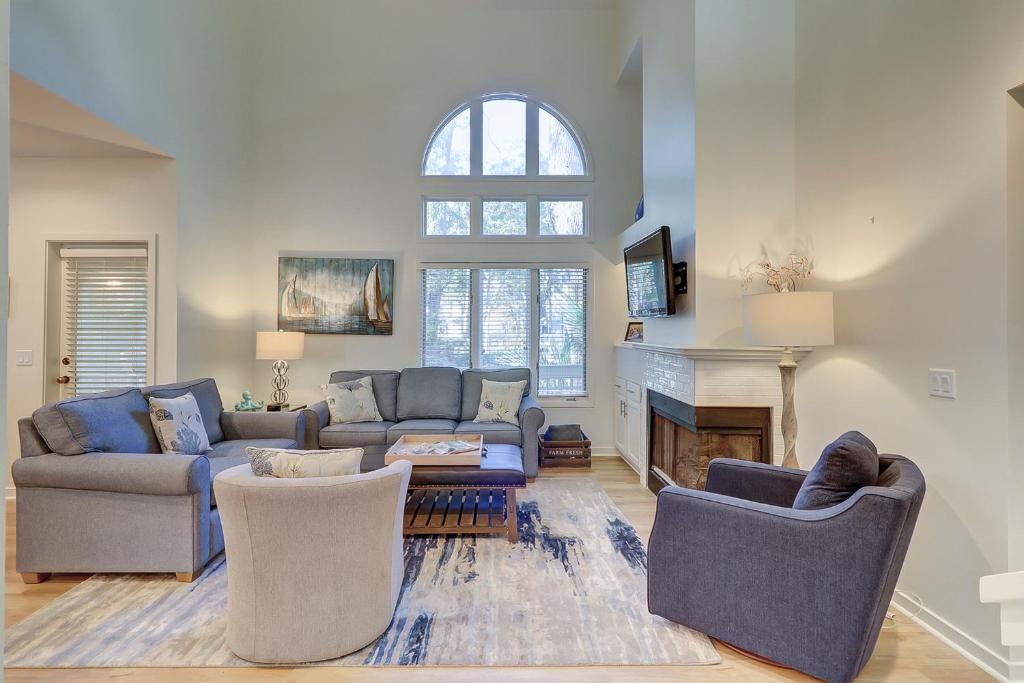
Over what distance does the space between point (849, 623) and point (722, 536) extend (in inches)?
18.7

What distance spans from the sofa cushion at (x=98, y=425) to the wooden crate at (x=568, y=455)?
3103 millimetres

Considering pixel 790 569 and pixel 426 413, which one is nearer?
pixel 790 569

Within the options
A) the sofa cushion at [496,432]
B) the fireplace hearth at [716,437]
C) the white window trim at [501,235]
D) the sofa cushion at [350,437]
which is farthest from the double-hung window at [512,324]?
the fireplace hearth at [716,437]

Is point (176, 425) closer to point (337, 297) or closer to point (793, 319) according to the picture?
point (337, 297)

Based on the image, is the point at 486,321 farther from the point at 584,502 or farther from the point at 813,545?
the point at 813,545

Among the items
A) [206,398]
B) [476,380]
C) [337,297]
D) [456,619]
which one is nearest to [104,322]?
[206,398]

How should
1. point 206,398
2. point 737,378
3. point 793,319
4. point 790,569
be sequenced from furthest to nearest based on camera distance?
1. point 206,398
2. point 737,378
3. point 793,319
4. point 790,569

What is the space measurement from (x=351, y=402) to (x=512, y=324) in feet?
6.09

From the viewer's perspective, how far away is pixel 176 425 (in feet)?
10.3

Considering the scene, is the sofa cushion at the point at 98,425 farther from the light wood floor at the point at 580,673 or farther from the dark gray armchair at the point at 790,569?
the dark gray armchair at the point at 790,569

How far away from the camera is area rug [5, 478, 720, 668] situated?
6.53 feet

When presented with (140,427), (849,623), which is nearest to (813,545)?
(849,623)

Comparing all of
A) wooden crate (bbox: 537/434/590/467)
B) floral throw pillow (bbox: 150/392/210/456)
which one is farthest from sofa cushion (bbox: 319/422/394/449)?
wooden crate (bbox: 537/434/590/467)

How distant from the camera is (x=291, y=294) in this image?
5.30m
